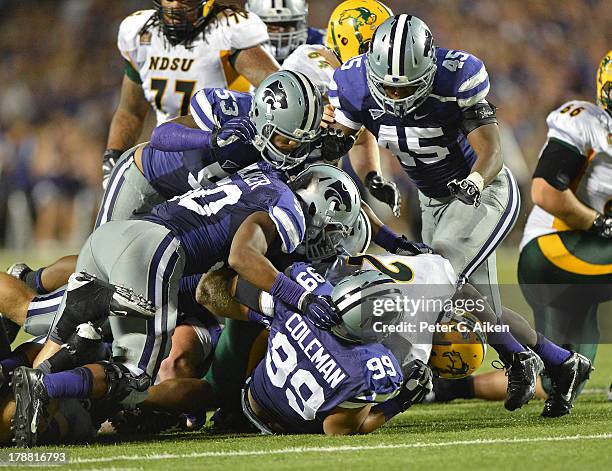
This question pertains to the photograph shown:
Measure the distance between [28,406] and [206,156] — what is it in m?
1.81

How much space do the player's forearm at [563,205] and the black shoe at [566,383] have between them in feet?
2.99

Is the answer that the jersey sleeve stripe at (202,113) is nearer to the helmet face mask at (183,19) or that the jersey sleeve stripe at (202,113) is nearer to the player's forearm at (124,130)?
the helmet face mask at (183,19)

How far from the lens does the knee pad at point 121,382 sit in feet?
15.2

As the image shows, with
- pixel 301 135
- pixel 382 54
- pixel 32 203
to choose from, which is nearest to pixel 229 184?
pixel 301 135

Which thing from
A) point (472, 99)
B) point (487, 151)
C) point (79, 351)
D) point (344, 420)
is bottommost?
point (344, 420)

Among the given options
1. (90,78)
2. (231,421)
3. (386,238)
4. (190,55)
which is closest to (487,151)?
(386,238)

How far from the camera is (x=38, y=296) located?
5766mm

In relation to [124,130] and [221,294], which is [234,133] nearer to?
[221,294]

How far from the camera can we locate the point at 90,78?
59.0 ft

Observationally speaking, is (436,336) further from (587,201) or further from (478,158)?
(587,201)

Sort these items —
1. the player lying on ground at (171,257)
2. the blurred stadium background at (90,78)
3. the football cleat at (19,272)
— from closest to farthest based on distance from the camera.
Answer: the player lying on ground at (171,257), the football cleat at (19,272), the blurred stadium background at (90,78)

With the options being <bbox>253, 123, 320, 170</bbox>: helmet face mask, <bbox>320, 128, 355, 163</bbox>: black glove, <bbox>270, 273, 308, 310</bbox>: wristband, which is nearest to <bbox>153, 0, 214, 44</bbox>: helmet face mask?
<bbox>320, 128, 355, 163</bbox>: black glove

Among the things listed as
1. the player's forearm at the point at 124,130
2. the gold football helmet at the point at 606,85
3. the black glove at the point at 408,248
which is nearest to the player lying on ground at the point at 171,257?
the black glove at the point at 408,248

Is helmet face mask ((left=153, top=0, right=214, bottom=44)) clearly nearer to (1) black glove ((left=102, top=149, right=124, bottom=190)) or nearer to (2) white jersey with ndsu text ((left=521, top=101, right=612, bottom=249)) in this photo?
(1) black glove ((left=102, top=149, right=124, bottom=190))
